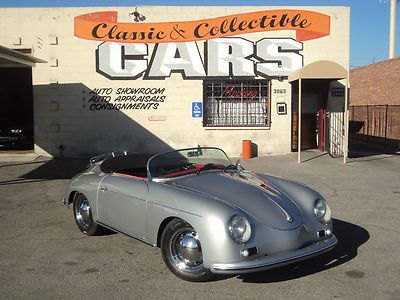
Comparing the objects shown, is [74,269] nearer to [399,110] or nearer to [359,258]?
[359,258]

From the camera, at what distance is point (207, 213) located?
4227 millimetres

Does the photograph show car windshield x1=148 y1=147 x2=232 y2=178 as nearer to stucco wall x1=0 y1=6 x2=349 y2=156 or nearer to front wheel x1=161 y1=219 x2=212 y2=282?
front wheel x1=161 y1=219 x2=212 y2=282

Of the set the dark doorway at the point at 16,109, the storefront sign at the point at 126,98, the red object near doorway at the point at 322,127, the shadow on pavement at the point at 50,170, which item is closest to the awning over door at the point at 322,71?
the red object near doorway at the point at 322,127

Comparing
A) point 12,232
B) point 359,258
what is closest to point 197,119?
point 12,232

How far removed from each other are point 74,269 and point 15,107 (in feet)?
62.8

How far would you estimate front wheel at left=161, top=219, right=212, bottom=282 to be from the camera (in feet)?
14.3

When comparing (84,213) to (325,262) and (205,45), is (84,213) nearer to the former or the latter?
(325,262)

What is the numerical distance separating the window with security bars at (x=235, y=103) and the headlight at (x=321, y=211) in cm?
1071

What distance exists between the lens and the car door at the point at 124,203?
16.4 ft

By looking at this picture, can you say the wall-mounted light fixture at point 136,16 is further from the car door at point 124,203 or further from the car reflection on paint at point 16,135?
the car door at point 124,203

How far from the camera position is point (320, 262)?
16.2ft

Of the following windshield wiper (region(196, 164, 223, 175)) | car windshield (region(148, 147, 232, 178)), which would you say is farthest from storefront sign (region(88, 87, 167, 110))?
windshield wiper (region(196, 164, 223, 175))

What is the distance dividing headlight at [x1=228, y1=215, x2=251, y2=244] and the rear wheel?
2395mm

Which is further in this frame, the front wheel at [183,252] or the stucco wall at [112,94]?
the stucco wall at [112,94]
